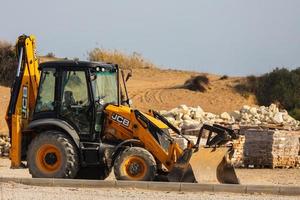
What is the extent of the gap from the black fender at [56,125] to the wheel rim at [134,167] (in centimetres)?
118

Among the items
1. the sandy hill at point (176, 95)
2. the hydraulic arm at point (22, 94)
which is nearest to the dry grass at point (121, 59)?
the sandy hill at point (176, 95)

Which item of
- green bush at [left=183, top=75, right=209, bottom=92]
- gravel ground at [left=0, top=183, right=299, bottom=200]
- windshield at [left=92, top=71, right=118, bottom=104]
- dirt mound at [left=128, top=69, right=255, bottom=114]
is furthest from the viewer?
green bush at [left=183, top=75, right=209, bottom=92]

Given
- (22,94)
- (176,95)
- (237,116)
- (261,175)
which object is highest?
(22,94)

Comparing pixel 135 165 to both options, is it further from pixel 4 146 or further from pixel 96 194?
pixel 4 146

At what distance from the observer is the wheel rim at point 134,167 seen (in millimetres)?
16891

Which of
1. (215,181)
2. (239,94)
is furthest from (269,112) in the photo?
(215,181)

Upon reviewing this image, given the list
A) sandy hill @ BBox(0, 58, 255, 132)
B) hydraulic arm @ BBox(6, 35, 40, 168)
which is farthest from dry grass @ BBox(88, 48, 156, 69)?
hydraulic arm @ BBox(6, 35, 40, 168)

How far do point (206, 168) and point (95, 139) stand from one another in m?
2.48

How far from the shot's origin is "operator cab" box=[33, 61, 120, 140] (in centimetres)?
1723

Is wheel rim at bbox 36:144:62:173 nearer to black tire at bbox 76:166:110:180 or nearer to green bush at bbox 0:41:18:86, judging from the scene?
black tire at bbox 76:166:110:180

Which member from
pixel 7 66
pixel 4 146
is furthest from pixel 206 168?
pixel 7 66

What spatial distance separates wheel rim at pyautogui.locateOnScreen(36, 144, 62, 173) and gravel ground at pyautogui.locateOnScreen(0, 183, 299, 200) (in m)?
1.21

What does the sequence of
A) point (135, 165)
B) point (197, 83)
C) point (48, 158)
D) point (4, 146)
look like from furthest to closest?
point (197, 83) → point (4, 146) → point (48, 158) → point (135, 165)

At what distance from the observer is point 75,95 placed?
17.3 metres
